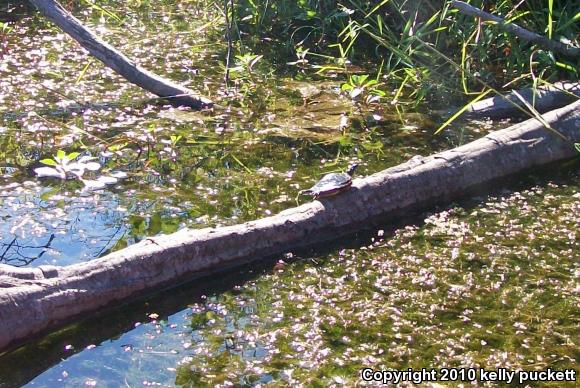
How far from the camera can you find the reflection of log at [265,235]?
9.97 ft

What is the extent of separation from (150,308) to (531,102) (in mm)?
2892

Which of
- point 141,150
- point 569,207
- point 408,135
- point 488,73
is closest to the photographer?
point 569,207

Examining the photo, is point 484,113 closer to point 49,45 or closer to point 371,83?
point 371,83

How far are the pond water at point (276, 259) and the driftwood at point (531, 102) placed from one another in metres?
0.19

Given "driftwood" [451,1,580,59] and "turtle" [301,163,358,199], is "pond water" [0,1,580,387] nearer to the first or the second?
"turtle" [301,163,358,199]

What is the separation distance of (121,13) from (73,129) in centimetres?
309

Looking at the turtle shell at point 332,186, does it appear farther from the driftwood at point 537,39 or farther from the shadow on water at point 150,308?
the driftwood at point 537,39

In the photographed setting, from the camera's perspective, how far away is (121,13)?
25.7ft

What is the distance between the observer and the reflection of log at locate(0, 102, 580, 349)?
3.04 metres

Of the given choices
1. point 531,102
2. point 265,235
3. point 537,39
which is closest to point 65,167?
point 265,235

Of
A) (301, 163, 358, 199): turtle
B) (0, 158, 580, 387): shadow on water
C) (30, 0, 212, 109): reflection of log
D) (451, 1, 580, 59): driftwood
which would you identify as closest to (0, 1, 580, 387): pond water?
→ (0, 158, 580, 387): shadow on water

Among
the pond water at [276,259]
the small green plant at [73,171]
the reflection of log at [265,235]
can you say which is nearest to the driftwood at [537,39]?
the pond water at [276,259]

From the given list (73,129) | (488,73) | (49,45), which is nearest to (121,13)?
(49,45)

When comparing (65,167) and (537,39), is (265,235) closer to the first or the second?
(65,167)
